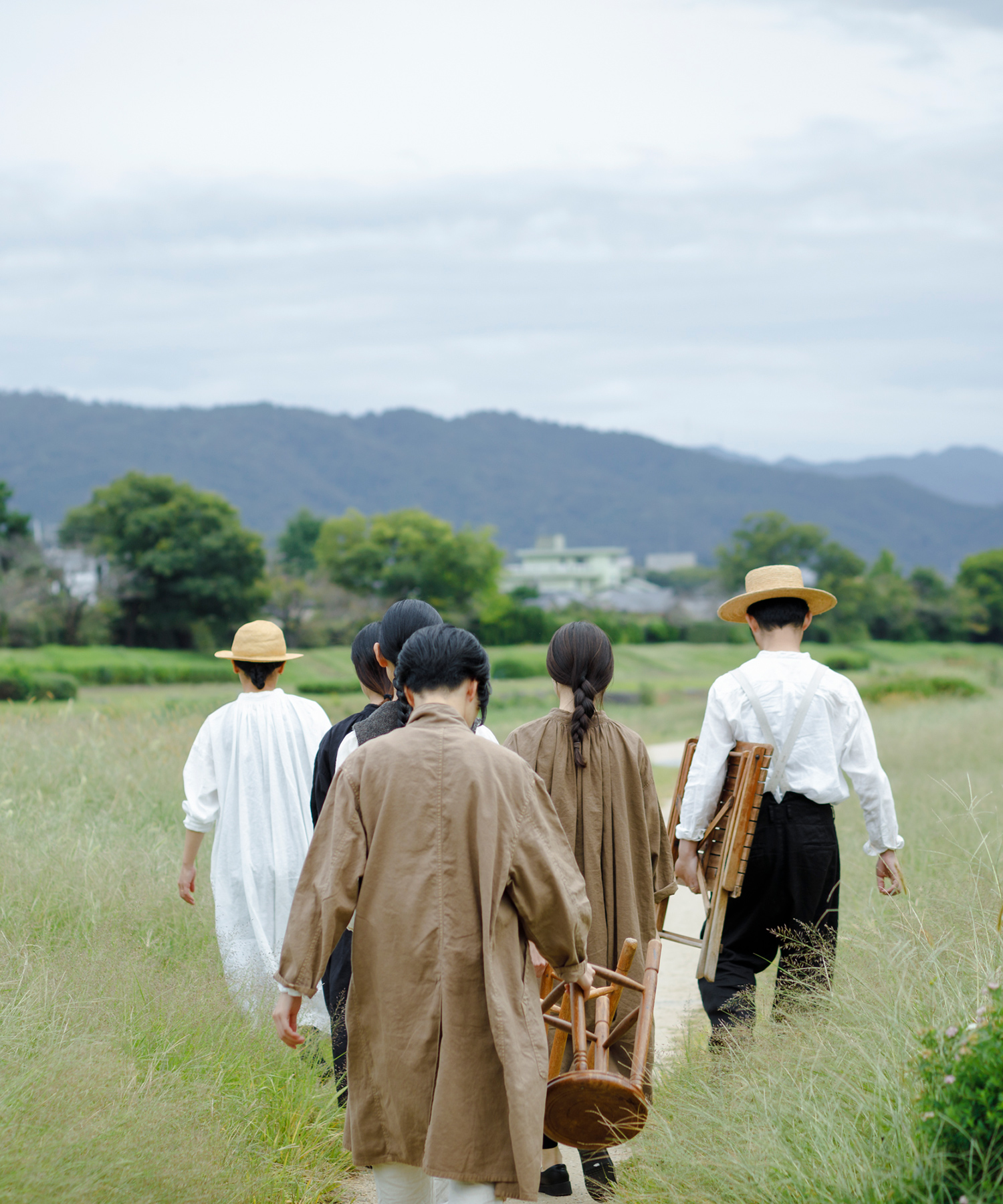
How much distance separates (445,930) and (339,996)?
1689 mm

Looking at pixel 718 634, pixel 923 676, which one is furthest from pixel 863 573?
pixel 923 676

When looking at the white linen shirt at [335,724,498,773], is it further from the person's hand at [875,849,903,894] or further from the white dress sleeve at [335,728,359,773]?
the person's hand at [875,849,903,894]

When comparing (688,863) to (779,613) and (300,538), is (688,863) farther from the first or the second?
(300,538)

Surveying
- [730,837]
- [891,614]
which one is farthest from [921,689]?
[891,614]

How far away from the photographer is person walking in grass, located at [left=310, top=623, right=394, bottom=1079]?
166 inches

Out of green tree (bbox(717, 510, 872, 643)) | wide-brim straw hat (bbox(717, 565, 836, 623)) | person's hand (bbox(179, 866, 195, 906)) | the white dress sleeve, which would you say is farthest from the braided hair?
green tree (bbox(717, 510, 872, 643))

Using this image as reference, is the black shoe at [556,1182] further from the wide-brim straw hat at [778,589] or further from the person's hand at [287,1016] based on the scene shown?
the wide-brim straw hat at [778,589]

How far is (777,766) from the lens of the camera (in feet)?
14.1

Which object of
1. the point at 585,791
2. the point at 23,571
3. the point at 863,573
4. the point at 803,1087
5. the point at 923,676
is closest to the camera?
the point at 803,1087

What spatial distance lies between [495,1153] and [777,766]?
6.53 feet

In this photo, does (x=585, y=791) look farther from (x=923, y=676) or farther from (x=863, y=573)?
(x=863, y=573)

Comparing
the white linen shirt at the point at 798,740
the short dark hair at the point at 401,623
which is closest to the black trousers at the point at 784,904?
the white linen shirt at the point at 798,740

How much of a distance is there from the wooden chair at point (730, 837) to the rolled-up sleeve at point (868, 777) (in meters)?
0.37

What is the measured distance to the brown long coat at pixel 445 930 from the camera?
2.76 meters
